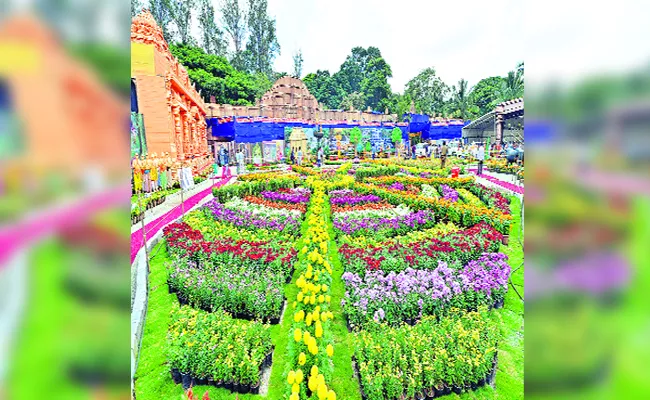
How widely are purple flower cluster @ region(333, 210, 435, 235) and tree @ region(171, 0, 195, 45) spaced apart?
38.0 m

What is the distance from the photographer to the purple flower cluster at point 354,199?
11236 millimetres

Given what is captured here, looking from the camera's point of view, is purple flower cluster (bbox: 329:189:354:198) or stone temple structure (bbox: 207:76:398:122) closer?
purple flower cluster (bbox: 329:189:354:198)

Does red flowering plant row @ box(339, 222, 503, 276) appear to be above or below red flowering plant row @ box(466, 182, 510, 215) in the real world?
below

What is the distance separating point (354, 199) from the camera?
11.4m

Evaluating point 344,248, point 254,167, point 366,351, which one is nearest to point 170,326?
point 366,351

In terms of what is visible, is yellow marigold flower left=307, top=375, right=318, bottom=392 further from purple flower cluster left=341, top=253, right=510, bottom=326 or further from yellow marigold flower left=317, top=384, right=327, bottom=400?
purple flower cluster left=341, top=253, right=510, bottom=326

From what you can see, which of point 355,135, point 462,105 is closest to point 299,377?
point 355,135

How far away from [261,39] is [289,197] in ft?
140

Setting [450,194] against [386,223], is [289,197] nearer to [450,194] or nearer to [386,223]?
[386,223]

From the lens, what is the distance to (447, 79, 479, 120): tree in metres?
47.1

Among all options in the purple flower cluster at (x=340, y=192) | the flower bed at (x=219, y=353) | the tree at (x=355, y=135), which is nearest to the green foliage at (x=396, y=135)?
the tree at (x=355, y=135)

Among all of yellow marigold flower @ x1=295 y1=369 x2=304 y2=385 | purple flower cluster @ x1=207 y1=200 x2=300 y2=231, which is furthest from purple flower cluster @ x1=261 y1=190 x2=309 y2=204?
yellow marigold flower @ x1=295 y1=369 x2=304 y2=385
